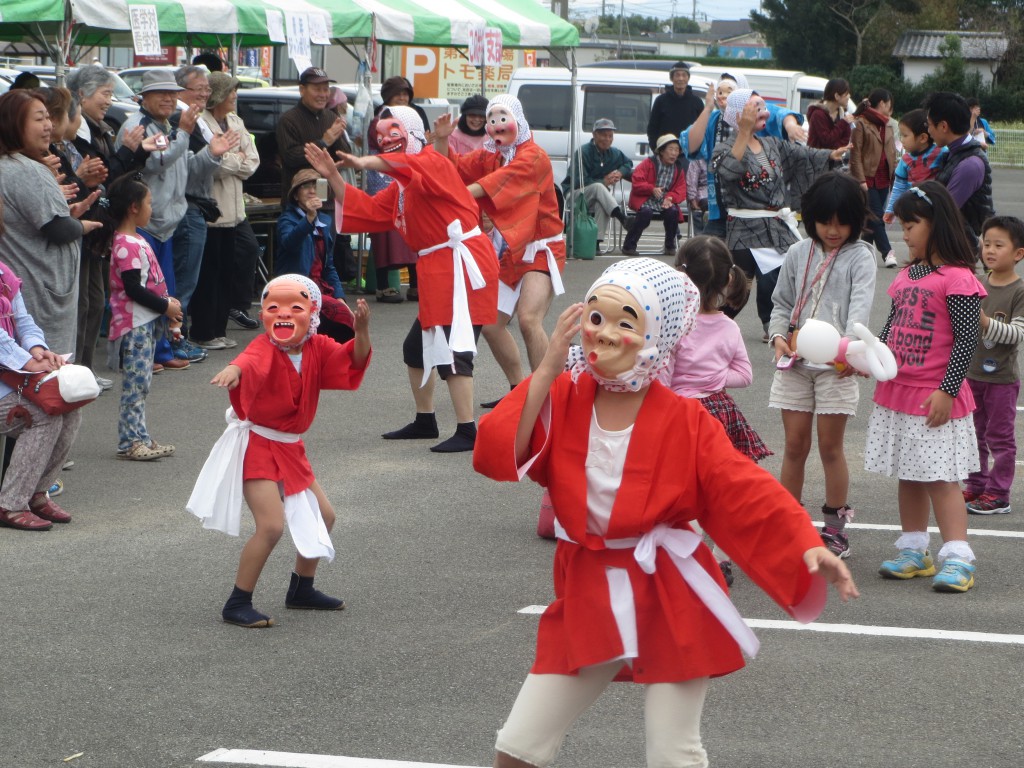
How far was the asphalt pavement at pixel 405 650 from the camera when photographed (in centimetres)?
400

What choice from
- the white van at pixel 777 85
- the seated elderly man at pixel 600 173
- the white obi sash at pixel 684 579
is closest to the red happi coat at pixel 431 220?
the white obi sash at pixel 684 579

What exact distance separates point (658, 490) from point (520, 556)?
2883mm

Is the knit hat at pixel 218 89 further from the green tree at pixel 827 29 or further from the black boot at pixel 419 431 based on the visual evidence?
the green tree at pixel 827 29

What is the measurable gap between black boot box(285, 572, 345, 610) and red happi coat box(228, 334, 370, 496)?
1.37 ft

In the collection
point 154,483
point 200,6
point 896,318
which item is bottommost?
point 154,483

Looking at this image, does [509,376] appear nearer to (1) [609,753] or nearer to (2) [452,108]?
(1) [609,753]

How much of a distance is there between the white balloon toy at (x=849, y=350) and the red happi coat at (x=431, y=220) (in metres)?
2.92

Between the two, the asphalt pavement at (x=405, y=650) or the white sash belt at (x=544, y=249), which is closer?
the asphalt pavement at (x=405, y=650)

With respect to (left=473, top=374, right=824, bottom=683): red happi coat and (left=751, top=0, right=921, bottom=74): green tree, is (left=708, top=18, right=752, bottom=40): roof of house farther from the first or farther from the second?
(left=473, top=374, right=824, bottom=683): red happi coat

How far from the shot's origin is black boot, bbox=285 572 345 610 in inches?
203

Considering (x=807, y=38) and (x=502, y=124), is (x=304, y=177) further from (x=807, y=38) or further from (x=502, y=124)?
(x=807, y=38)

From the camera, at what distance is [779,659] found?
4.73 meters

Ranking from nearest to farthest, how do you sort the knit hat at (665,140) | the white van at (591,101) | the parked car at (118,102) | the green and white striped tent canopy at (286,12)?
the green and white striped tent canopy at (286,12) → the parked car at (118,102) → the knit hat at (665,140) → the white van at (591,101)

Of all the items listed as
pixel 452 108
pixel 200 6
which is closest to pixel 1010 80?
pixel 452 108
